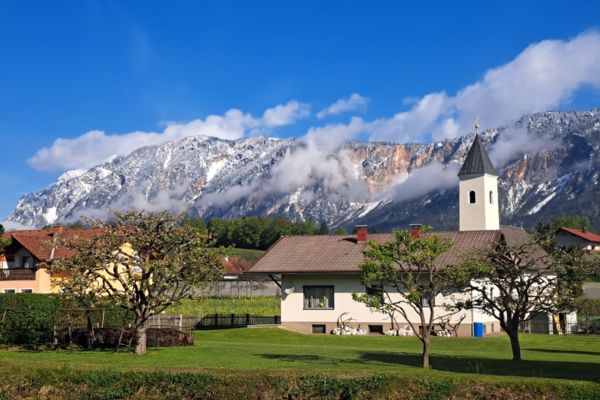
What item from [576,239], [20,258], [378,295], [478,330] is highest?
[576,239]

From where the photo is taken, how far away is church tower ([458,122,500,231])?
62.5m

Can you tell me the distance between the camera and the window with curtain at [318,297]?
152ft

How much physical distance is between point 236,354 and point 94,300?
5914 millimetres

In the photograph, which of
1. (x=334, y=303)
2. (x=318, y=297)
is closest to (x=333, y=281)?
(x=334, y=303)

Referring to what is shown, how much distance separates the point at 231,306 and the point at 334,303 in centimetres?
2392

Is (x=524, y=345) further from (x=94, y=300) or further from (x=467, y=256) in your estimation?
(x=94, y=300)

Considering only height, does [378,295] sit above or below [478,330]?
above

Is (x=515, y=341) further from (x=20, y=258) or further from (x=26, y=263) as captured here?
(x=20, y=258)

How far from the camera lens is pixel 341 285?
4594cm

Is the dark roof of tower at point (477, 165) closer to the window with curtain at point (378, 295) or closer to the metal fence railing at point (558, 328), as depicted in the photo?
the metal fence railing at point (558, 328)

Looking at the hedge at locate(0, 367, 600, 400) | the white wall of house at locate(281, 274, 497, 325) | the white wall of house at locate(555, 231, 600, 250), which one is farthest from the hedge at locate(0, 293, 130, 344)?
the white wall of house at locate(555, 231, 600, 250)

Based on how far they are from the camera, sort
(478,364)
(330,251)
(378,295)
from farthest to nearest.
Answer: (330,251) < (378,295) < (478,364)

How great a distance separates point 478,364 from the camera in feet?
83.0

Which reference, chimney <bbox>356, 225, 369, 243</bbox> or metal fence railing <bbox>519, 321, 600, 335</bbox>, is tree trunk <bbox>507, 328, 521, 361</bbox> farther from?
chimney <bbox>356, 225, 369, 243</bbox>
